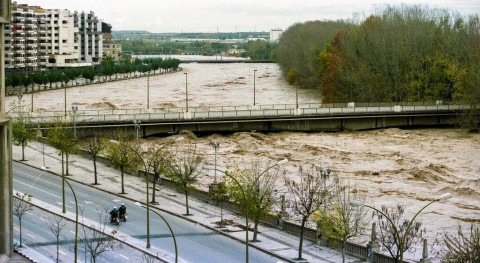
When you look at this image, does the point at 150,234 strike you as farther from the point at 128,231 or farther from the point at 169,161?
the point at 169,161

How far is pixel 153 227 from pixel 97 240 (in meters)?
6.47

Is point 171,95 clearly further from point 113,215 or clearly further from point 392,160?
point 113,215

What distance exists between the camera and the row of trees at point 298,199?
132ft

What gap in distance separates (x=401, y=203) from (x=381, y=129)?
41094 millimetres

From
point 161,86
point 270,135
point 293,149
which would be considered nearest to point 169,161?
point 293,149

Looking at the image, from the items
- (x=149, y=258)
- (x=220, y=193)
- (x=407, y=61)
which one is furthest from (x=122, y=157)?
(x=407, y=61)

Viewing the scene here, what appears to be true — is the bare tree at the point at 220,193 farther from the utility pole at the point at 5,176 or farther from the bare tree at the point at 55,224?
the utility pole at the point at 5,176

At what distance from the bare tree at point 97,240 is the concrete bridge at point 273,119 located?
36.2 m

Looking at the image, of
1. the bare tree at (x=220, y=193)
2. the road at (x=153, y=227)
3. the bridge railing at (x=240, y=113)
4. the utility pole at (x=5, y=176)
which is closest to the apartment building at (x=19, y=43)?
the bridge railing at (x=240, y=113)

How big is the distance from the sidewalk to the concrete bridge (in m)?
10.8

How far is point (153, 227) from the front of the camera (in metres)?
46.7

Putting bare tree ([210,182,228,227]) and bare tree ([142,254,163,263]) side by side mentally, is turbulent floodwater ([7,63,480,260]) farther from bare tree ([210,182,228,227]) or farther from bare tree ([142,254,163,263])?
bare tree ([142,254,163,263])

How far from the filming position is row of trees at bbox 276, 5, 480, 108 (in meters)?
109

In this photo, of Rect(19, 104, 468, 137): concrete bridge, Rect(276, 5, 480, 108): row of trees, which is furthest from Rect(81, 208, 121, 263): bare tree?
Rect(276, 5, 480, 108): row of trees
